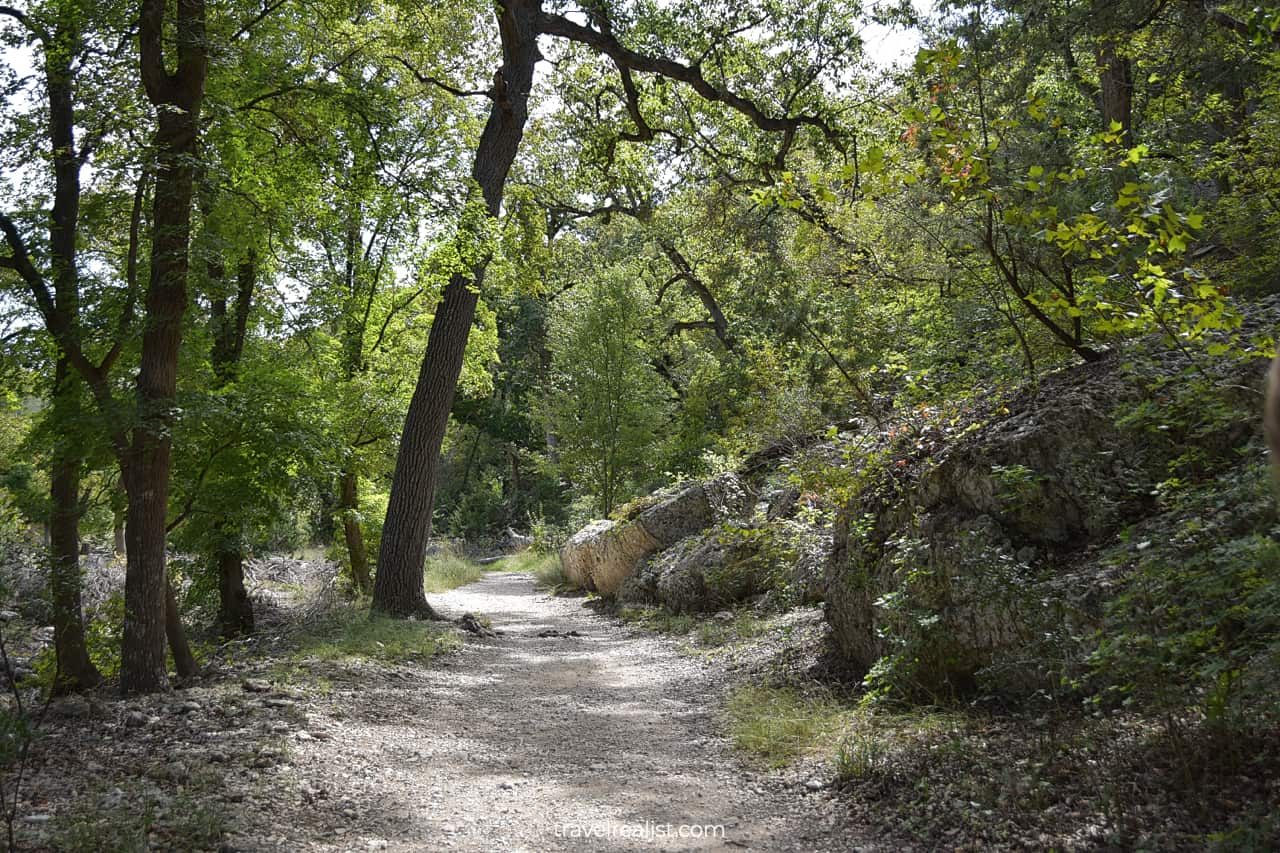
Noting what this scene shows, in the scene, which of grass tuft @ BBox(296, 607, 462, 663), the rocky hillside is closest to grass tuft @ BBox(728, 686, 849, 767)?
the rocky hillside

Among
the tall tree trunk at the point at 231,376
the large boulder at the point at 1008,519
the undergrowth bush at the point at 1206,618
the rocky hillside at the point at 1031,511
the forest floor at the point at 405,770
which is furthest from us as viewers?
the tall tree trunk at the point at 231,376

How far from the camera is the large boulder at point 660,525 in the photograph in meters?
12.9

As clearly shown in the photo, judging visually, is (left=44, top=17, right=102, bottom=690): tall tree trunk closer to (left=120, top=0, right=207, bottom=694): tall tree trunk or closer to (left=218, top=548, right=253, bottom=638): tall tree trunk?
(left=120, top=0, right=207, bottom=694): tall tree trunk


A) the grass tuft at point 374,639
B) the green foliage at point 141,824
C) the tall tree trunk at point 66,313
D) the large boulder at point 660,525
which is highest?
the tall tree trunk at point 66,313

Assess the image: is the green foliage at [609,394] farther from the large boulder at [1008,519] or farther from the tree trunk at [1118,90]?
the large boulder at [1008,519]

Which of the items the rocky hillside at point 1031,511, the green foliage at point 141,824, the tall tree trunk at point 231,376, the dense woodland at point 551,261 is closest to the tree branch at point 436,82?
the dense woodland at point 551,261

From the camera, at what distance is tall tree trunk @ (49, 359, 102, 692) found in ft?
19.9

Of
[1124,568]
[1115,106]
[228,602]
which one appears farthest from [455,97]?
[1124,568]

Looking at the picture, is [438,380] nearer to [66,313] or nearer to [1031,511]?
[66,313]

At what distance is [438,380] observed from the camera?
11000 mm

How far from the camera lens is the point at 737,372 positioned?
852 inches

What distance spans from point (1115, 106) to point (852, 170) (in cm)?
803

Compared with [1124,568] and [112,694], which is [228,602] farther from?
[1124,568]

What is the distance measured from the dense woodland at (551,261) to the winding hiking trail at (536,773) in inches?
54.3
